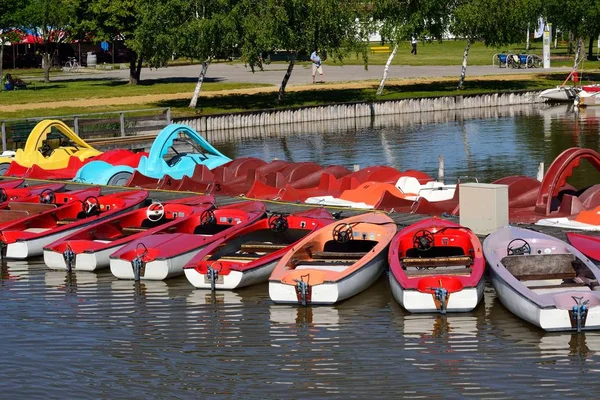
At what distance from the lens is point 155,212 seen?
2484 cm

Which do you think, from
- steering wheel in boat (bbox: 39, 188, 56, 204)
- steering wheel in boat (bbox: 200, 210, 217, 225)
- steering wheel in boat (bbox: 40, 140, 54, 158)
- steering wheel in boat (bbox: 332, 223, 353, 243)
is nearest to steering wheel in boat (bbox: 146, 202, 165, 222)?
steering wheel in boat (bbox: 200, 210, 217, 225)

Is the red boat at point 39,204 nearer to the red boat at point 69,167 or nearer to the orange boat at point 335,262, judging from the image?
the red boat at point 69,167

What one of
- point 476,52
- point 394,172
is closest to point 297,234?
point 394,172

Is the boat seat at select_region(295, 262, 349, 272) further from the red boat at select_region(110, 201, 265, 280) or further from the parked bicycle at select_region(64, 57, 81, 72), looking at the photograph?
the parked bicycle at select_region(64, 57, 81, 72)

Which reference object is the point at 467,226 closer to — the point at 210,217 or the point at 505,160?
the point at 210,217

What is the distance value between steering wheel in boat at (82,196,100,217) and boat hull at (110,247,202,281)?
4.28 meters

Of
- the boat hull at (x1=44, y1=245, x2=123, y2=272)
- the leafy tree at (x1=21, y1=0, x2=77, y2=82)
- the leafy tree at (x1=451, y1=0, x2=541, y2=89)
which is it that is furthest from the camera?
the leafy tree at (x1=21, y1=0, x2=77, y2=82)

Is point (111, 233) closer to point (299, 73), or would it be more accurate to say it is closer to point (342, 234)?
point (342, 234)

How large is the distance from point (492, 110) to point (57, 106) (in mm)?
23913

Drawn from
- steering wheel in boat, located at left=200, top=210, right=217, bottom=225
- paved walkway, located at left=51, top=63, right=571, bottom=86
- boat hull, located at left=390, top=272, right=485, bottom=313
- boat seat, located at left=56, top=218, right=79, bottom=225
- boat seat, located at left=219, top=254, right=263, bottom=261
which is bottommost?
boat hull, located at left=390, top=272, right=485, bottom=313

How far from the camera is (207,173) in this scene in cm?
3158

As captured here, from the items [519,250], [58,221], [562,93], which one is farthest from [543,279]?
[562,93]

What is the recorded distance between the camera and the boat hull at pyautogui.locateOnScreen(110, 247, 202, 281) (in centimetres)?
2153

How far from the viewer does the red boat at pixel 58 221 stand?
24.0 m
